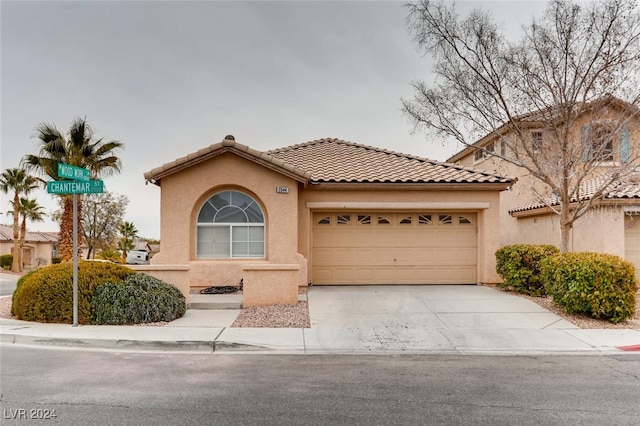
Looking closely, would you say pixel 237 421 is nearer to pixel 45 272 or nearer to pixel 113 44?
pixel 45 272

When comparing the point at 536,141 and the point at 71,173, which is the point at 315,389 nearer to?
the point at 71,173

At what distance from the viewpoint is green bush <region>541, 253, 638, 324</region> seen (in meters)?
9.21

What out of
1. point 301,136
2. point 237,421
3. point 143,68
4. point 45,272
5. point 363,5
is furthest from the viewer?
point 301,136

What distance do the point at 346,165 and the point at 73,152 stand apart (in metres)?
11.6

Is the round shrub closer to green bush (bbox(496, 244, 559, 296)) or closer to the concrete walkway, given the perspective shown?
the concrete walkway

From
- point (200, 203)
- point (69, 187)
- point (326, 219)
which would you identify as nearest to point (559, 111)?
point (326, 219)

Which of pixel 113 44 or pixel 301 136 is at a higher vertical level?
pixel 113 44

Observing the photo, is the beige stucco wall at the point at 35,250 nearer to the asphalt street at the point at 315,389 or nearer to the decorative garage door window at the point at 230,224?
the decorative garage door window at the point at 230,224

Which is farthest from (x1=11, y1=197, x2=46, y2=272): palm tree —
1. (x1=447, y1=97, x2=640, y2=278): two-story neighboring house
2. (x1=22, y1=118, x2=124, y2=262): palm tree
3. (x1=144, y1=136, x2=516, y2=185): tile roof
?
(x1=447, y1=97, x2=640, y2=278): two-story neighboring house

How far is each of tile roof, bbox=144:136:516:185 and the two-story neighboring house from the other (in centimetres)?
132

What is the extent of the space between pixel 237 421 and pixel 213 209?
8.86 meters

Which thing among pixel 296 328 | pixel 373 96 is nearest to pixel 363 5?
pixel 373 96

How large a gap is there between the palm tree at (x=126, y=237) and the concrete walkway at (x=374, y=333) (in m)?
35.7

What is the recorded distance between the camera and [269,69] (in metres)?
16.8
